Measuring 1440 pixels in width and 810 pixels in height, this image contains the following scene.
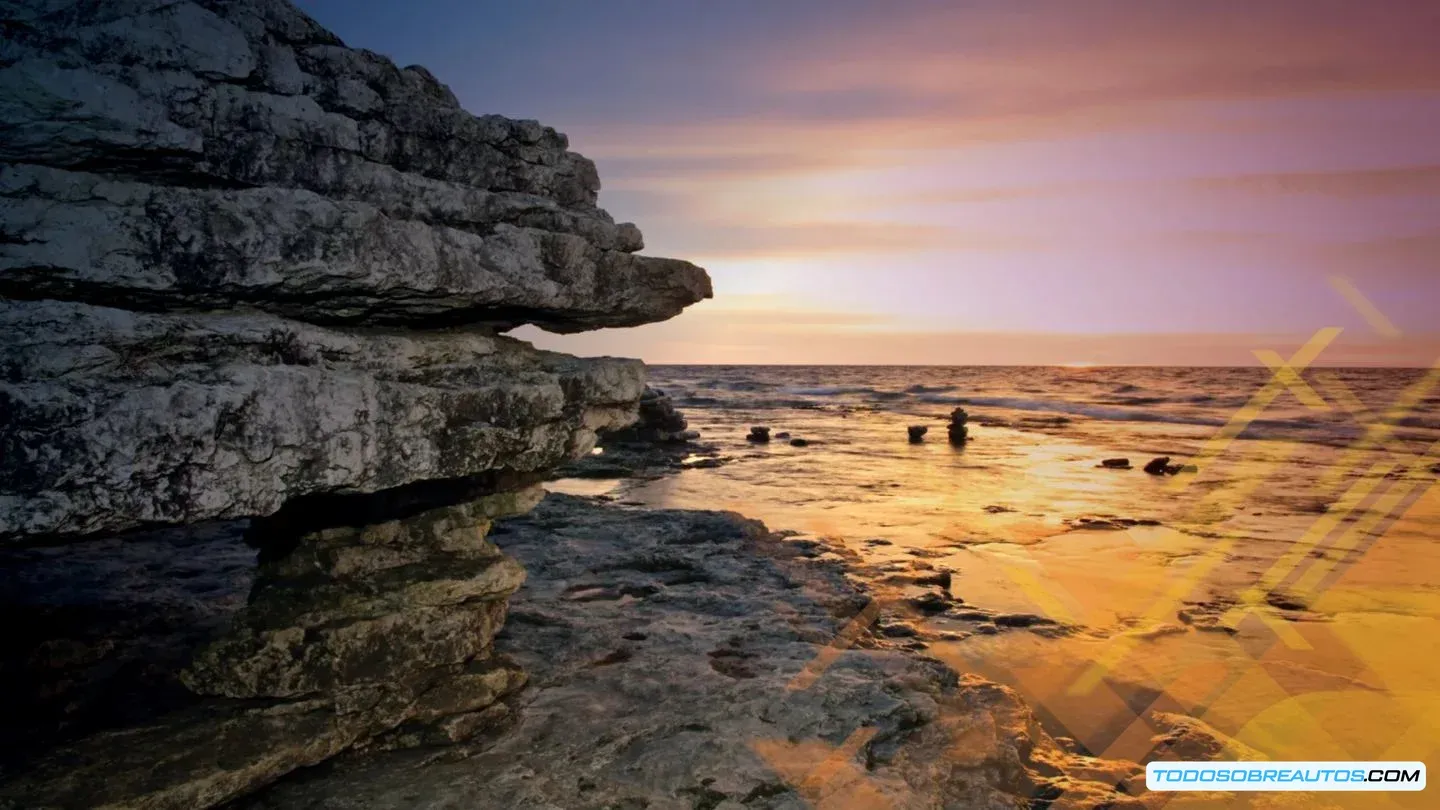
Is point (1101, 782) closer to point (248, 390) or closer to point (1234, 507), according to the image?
point (248, 390)

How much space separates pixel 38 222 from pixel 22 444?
48.0 inches

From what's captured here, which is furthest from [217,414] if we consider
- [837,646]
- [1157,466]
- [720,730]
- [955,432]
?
[955,432]

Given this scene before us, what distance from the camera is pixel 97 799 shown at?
414 centimetres

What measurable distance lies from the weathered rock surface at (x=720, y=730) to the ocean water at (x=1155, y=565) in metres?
1.29

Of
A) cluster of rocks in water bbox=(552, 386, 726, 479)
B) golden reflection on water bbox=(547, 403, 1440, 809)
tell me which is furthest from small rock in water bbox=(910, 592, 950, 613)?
cluster of rocks in water bbox=(552, 386, 726, 479)

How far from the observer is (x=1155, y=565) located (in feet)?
41.6

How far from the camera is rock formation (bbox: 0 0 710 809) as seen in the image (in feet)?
13.1

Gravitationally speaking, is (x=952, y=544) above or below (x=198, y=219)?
below

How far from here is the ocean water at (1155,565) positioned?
737 cm

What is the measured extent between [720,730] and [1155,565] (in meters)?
10.2

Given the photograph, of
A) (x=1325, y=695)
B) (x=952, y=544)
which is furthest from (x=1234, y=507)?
(x=1325, y=695)

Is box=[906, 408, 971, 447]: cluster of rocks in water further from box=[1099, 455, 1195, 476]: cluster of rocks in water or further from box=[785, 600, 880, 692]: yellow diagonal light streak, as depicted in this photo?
box=[785, 600, 880, 692]: yellow diagonal light streak

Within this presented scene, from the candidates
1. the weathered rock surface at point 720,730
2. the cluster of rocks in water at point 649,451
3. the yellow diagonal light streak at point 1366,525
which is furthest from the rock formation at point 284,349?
the cluster of rocks in water at point 649,451

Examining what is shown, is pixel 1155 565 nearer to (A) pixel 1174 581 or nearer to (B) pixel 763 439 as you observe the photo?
(A) pixel 1174 581
